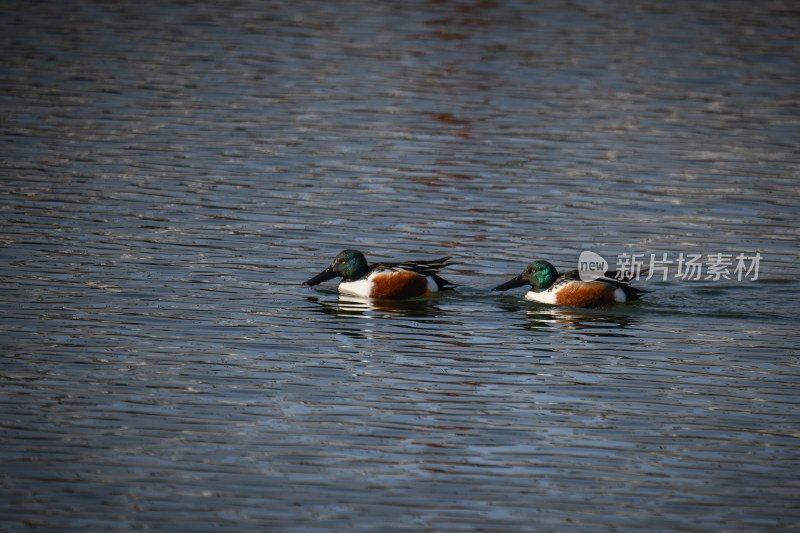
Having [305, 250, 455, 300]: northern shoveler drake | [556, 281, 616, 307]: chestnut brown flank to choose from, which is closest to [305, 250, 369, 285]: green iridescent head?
[305, 250, 455, 300]: northern shoveler drake

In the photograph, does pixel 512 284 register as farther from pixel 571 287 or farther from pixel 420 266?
pixel 420 266

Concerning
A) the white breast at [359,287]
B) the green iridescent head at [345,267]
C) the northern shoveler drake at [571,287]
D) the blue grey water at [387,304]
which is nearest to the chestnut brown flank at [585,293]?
the northern shoveler drake at [571,287]

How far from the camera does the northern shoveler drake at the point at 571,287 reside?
39.1 ft

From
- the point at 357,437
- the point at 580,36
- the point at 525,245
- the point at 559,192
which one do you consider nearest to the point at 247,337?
the point at 357,437

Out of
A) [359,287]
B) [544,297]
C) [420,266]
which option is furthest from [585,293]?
[359,287]

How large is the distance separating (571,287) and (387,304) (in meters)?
1.83

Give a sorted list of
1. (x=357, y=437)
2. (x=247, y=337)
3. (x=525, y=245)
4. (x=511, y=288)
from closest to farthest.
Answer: (x=357, y=437) → (x=247, y=337) → (x=511, y=288) → (x=525, y=245)

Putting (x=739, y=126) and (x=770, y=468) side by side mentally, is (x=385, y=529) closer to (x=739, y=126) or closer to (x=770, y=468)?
(x=770, y=468)

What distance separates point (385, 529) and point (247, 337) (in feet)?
12.6

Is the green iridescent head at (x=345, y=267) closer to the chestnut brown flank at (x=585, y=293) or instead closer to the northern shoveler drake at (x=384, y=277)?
the northern shoveler drake at (x=384, y=277)

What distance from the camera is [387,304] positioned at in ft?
40.0

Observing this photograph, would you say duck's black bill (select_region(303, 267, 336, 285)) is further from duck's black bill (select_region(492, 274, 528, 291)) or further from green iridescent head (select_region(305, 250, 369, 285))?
duck's black bill (select_region(492, 274, 528, 291))

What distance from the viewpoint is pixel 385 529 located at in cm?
689

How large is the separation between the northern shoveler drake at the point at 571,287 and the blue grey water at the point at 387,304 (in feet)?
0.52
